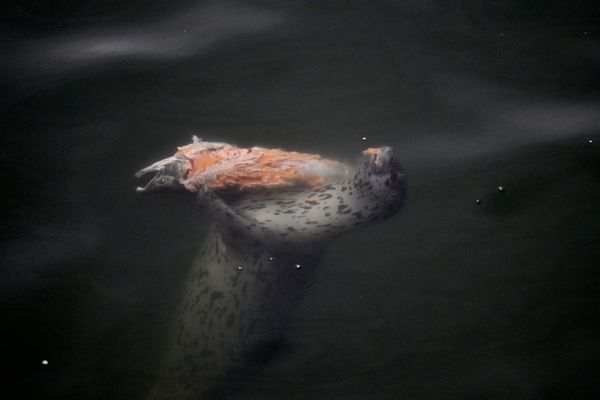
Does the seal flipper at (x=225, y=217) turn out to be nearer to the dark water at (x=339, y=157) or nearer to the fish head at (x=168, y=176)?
the fish head at (x=168, y=176)

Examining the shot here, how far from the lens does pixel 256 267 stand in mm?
3227

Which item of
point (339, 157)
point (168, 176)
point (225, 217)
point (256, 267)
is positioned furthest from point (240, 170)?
point (339, 157)

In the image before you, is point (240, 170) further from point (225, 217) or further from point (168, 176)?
point (168, 176)

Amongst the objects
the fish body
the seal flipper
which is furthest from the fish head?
the seal flipper

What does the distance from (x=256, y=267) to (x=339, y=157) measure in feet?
3.37

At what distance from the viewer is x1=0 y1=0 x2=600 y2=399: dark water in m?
3.08

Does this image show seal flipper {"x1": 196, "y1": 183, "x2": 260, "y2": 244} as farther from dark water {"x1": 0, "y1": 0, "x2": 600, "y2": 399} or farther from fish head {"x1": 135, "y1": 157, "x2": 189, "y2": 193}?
dark water {"x1": 0, "y1": 0, "x2": 600, "y2": 399}

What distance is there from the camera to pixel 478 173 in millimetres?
3637

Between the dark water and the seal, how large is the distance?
0.15m

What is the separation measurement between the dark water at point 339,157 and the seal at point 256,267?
148 millimetres

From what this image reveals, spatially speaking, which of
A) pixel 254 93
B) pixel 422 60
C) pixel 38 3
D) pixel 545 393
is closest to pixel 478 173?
pixel 422 60

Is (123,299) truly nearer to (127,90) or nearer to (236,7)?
(127,90)

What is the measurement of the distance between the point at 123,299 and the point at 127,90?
1.78m

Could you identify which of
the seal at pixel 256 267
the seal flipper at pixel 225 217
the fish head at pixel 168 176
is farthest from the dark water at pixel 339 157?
the seal flipper at pixel 225 217
